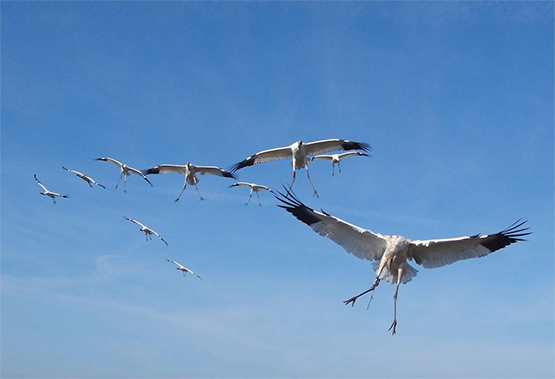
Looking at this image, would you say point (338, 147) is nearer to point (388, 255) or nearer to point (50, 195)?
point (388, 255)

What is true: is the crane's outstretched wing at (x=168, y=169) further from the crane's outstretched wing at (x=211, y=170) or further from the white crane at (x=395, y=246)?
the white crane at (x=395, y=246)

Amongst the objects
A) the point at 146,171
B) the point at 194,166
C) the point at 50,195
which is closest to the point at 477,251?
the point at 194,166

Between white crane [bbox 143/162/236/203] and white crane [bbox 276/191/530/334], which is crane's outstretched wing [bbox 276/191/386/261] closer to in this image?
white crane [bbox 276/191/530/334]

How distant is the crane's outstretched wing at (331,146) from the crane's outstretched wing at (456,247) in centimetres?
1092

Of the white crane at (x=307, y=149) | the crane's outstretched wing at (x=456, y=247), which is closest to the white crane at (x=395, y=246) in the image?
the crane's outstretched wing at (x=456, y=247)

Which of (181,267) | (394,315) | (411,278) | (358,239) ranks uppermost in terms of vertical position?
(181,267)

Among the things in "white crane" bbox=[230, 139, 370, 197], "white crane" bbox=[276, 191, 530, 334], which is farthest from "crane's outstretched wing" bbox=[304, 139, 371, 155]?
"white crane" bbox=[276, 191, 530, 334]

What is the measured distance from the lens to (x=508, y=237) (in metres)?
19.3

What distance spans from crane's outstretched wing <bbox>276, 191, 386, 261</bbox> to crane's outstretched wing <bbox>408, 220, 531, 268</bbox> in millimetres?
1181

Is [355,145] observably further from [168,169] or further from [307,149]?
[168,169]

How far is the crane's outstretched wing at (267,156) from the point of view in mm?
30922

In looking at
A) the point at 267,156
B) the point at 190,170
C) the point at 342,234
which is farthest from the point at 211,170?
the point at 342,234

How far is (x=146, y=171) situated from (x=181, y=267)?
11.4 metres

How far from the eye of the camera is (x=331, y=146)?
30391mm
